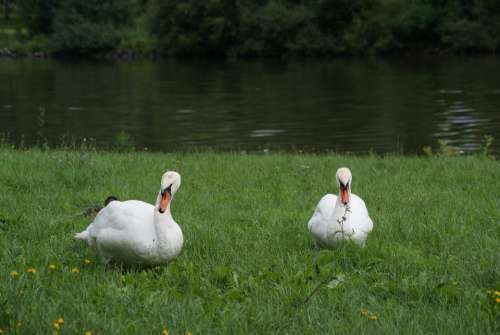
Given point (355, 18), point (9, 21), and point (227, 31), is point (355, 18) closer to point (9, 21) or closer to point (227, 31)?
point (227, 31)

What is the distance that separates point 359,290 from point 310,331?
0.98 metres

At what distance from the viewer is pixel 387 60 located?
64625mm

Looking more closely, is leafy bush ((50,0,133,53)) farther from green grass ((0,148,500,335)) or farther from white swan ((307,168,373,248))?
white swan ((307,168,373,248))

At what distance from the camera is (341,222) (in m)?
7.26

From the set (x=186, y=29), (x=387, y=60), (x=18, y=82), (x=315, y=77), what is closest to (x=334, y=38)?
(x=387, y=60)

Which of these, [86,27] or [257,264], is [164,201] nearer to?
[257,264]

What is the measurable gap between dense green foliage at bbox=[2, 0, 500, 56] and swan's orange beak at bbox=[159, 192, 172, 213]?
204 ft

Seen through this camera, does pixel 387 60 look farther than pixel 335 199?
Yes

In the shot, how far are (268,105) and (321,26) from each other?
119 ft

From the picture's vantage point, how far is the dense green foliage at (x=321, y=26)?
6694cm

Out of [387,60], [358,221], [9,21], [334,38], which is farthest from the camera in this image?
[9,21]

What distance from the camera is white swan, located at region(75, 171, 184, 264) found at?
6449 mm

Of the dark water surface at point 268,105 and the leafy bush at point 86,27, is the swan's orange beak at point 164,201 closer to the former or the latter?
the dark water surface at point 268,105

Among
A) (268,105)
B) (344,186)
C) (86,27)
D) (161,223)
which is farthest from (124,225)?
(86,27)
